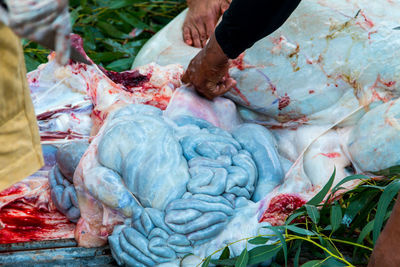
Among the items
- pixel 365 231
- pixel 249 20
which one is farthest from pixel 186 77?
pixel 365 231

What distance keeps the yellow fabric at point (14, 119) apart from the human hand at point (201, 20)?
126cm

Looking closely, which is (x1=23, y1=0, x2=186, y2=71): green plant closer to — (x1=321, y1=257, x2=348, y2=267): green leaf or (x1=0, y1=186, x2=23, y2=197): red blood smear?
(x1=0, y1=186, x2=23, y2=197): red blood smear

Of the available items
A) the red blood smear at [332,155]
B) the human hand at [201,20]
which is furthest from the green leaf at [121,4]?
the red blood smear at [332,155]

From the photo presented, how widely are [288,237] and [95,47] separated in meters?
1.78

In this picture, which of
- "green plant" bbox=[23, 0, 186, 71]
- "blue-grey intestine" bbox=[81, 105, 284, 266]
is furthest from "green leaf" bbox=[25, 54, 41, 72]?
"blue-grey intestine" bbox=[81, 105, 284, 266]

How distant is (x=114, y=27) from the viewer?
287 cm

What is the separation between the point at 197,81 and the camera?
168 centimetres

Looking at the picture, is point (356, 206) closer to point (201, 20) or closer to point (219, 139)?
point (219, 139)

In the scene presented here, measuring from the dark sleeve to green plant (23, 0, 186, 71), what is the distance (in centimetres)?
118

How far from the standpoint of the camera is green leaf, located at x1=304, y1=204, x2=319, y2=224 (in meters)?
1.31

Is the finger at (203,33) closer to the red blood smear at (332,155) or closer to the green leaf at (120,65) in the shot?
the green leaf at (120,65)

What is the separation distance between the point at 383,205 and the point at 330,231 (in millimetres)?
196

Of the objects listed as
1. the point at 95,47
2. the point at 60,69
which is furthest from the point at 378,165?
the point at 95,47

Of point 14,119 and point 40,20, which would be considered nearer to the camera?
point 40,20
